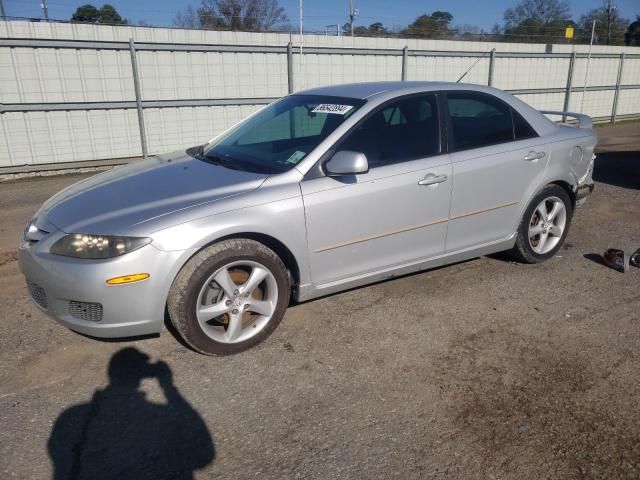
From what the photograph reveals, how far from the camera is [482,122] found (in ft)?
14.2

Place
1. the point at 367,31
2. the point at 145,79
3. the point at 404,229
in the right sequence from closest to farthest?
the point at 404,229
the point at 145,79
the point at 367,31

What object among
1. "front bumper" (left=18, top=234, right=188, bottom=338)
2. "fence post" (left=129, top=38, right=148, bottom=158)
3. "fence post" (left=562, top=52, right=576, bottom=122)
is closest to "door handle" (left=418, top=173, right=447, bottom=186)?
"front bumper" (left=18, top=234, right=188, bottom=338)

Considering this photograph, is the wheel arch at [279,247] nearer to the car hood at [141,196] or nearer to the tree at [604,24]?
the car hood at [141,196]

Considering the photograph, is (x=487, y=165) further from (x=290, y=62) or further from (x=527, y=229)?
(x=290, y=62)

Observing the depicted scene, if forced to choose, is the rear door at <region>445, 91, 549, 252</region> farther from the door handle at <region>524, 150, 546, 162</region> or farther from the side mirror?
the side mirror

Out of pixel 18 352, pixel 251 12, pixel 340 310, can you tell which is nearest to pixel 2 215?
pixel 18 352

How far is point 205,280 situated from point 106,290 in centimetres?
55

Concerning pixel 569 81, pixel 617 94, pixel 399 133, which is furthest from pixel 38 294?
pixel 617 94

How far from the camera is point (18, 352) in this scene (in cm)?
341

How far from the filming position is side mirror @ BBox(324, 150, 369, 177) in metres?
3.37

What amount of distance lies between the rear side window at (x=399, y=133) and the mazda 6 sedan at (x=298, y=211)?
10mm

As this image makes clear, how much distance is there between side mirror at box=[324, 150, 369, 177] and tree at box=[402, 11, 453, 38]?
1156 inches

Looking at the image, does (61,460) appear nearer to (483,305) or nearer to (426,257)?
(426,257)

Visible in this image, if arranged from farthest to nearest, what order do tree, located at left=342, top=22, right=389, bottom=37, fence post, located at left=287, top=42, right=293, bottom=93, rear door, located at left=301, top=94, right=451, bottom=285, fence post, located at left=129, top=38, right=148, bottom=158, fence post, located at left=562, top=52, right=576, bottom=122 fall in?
tree, located at left=342, top=22, right=389, bottom=37 < fence post, located at left=562, top=52, right=576, bottom=122 < fence post, located at left=287, top=42, right=293, bottom=93 < fence post, located at left=129, top=38, right=148, bottom=158 < rear door, located at left=301, top=94, right=451, bottom=285
